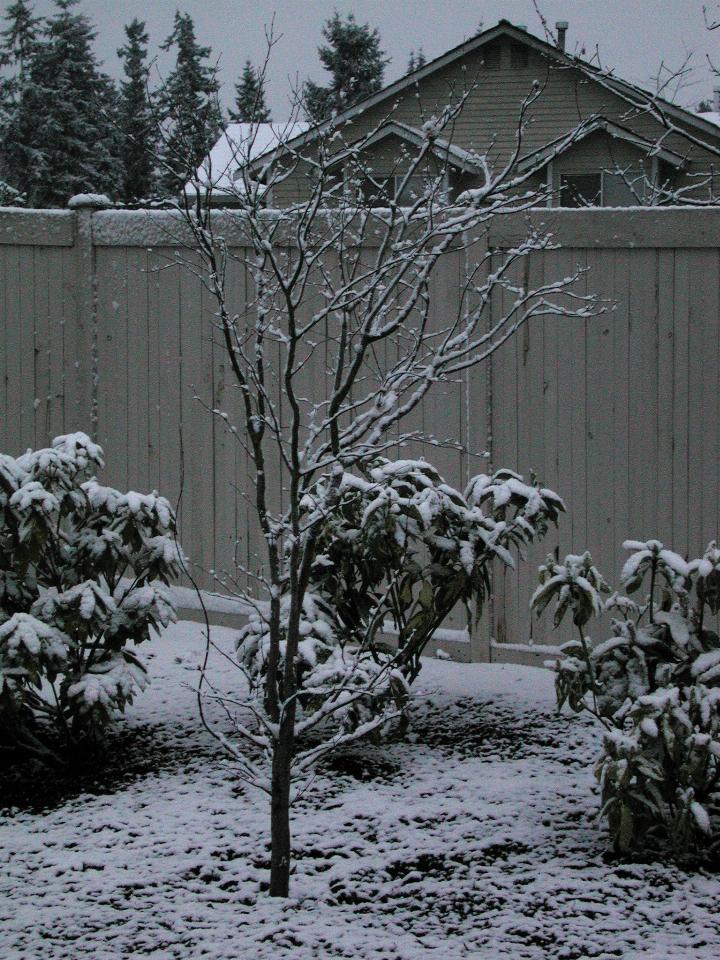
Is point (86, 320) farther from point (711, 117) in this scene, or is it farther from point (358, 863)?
point (711, 117)

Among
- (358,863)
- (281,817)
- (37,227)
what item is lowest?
(358,863)

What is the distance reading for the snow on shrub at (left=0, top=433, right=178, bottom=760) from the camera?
137 inches

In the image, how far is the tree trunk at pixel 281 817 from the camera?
2775mm

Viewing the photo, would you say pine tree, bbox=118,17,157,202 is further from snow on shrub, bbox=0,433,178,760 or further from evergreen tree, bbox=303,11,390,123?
snow on shrub, bbox=0,433,178,760

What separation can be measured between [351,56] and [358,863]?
78.3 ft

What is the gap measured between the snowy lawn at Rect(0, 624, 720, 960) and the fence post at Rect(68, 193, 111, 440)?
6.29 ft

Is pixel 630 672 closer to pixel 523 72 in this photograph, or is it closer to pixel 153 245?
pixel 153 245

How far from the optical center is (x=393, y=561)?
11.7 ft

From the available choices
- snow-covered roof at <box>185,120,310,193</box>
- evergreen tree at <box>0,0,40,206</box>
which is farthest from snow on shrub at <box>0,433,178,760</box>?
evergreen tree at <box>0,0,40,206</box>

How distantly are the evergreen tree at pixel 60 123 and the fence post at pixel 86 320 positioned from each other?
18.3 metres

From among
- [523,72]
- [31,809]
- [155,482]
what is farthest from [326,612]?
[523,72]

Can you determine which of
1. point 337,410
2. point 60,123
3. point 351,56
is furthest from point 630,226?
point 60,123

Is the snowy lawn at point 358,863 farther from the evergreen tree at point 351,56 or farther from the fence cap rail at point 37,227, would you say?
the evergreen tree at point 351,56

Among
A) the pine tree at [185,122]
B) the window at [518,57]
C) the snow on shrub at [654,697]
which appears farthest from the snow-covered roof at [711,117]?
the snow on shrub at [654,697]
